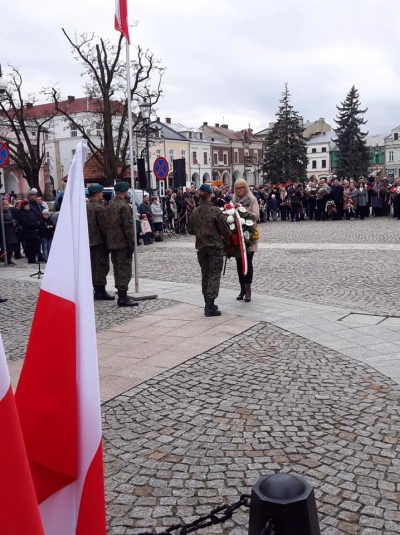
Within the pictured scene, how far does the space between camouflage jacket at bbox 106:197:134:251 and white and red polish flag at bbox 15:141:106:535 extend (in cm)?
786

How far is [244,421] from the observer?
4492mm

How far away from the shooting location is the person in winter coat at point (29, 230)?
15242 mm

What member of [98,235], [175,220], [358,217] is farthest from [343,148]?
[98,235]

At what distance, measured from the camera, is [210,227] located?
27.2ft

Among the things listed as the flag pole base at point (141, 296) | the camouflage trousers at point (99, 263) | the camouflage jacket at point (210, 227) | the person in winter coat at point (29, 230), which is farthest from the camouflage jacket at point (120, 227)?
the person in winter coat at point (29, 230)

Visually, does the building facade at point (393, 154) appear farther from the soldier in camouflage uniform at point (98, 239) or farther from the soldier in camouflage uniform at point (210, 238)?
the soldier in camouflage uniform at point (210, 238)

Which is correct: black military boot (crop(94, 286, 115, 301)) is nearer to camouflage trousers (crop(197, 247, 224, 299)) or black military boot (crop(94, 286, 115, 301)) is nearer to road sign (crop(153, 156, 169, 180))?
camouflage trousers (crop(197, 247, 224, 299))

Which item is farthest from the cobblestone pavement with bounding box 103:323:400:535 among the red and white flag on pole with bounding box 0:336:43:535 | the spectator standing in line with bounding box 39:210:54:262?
the spectator standing in line with bounding box 39:210:54:262

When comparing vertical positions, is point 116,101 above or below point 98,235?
above

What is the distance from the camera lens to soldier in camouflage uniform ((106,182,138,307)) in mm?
9430

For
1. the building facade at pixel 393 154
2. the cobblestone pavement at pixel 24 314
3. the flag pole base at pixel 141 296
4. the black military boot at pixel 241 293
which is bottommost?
the cobblestone pavement at pixel 24 314

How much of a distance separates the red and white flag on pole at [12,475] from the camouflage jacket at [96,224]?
8.73 metres

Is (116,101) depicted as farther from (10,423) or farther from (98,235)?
(10,423)

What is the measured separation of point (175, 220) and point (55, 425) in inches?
853
